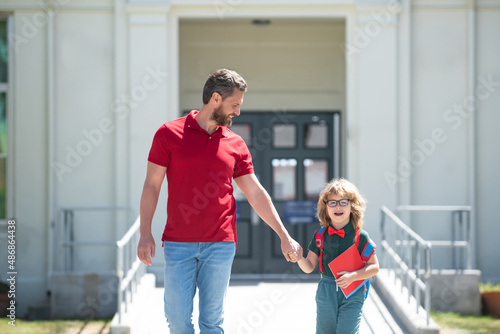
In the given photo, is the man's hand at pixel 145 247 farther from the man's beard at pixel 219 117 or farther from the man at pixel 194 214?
the man's beard at pixel 219 117

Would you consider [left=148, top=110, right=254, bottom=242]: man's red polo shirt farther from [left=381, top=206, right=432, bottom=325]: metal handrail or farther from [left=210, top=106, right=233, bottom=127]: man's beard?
[left=381, top=206, right=432, bottom=325]: metal handrail

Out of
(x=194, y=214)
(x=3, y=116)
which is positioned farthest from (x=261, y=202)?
(x=3, y=116)

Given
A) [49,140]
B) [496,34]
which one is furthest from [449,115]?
[49,140]

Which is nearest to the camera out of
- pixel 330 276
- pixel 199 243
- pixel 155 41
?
pixel 199 243

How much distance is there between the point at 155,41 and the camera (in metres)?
8.45

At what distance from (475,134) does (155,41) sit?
4.01m

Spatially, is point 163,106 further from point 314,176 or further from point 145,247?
point 145,247

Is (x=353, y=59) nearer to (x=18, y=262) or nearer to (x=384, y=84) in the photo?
(x=384, y=84)

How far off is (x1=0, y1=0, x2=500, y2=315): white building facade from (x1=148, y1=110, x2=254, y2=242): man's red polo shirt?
4.65 metres

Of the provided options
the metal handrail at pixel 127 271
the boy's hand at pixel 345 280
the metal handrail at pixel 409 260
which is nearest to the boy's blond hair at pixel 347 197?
the boy's hand at pixel 345 280

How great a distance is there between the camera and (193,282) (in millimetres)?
3785

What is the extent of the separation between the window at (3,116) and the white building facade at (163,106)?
3 centimetres

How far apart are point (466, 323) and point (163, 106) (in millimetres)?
4107

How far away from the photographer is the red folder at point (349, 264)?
13.7ft
